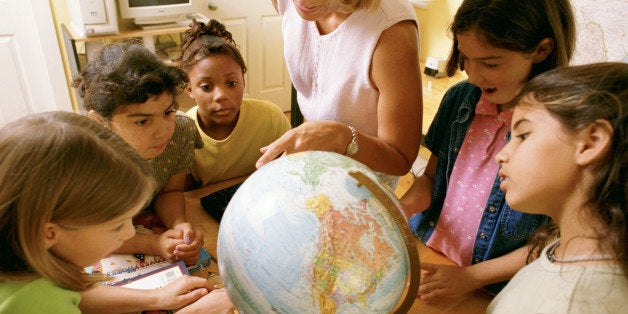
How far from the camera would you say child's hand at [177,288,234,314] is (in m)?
1.05

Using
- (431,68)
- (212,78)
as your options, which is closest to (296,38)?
(212,78)

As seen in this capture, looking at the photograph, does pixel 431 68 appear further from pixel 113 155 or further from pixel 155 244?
pixel 113 155

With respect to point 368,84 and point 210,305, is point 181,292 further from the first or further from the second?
point 368,84

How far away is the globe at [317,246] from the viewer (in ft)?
2.43

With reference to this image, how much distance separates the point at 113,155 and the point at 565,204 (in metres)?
0.89

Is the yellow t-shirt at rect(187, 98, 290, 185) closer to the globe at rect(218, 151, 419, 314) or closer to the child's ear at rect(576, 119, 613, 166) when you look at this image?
the globe at rect(218, 151, 419, 314)

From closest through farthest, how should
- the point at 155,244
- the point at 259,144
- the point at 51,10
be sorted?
the point at 155,244, the point at 259,144, the point at 51,10

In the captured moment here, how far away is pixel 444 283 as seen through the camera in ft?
3.86

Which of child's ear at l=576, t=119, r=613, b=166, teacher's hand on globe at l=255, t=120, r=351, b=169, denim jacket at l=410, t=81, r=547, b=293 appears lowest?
denim jacket at l=410, t=81, r=547, b=293

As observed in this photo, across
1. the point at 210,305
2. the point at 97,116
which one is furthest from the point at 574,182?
the point at 97,116

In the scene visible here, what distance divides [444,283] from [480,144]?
0.42 meters

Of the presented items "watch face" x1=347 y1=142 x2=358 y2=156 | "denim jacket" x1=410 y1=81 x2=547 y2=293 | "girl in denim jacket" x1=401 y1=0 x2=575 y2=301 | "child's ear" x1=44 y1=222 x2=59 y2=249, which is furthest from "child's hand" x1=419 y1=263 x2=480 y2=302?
"child's ear" x1=44 y1=222 x2=59 y2=249

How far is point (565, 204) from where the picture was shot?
2.90 ft

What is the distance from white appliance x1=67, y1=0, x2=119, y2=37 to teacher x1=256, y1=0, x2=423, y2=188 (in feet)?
7.95
